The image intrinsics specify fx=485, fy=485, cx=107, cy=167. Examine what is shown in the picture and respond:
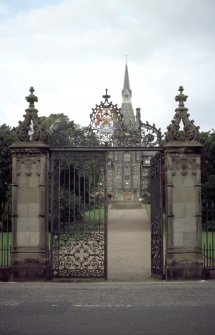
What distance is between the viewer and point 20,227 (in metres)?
12.4

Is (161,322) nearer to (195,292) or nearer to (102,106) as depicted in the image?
(195,292)

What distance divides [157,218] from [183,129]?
8.16 feet

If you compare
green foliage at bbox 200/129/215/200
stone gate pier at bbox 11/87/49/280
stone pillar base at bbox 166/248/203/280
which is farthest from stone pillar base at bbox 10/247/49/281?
green foliage at bbox 200/129/215/200

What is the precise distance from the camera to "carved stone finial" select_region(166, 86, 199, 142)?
12.6 metres

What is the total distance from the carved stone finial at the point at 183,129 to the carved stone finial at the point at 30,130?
3.28 metres

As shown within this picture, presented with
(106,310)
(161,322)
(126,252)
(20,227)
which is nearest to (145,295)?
(106,310)

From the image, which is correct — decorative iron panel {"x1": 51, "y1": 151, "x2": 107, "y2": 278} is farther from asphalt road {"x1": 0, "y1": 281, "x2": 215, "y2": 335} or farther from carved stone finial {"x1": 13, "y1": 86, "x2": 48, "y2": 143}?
asphalt road {"x1": 0, "y1": 281, "x2": 215, "y2": 335}

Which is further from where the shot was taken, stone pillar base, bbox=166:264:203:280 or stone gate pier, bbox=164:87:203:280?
stone gate pier, bbox=164:87:203:280

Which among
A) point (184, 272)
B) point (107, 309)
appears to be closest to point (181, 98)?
point (184, 272)

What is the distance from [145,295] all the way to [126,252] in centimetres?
1118

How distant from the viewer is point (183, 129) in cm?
1277

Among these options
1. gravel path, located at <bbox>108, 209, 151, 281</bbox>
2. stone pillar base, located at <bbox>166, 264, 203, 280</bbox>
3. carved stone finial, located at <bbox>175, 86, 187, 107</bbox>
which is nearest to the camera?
stone pillar base, located at <bbox>166, 264, 203, 280</bbox>

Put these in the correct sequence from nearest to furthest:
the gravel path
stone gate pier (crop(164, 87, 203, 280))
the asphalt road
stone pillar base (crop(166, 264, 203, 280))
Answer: the asphalt road
stone pillar base (crop(166, 264, 203, 280))
stone gate pier (crop(164, 87, 203, 280))
the gravel path

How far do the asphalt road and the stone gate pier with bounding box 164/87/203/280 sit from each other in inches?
44.8
